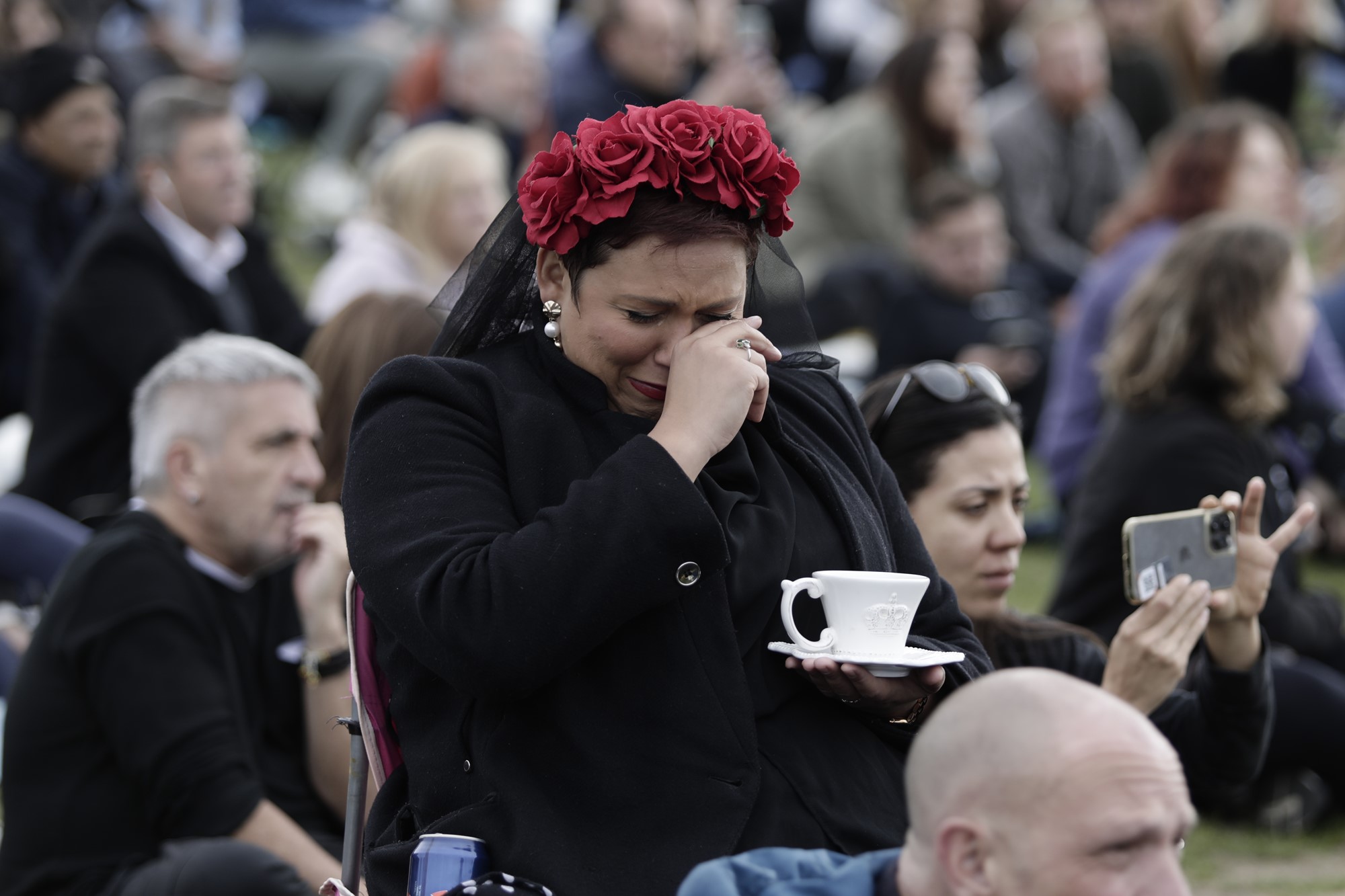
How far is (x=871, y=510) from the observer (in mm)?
2607

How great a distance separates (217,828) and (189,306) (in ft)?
10.9

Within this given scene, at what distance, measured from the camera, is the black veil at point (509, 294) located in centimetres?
257

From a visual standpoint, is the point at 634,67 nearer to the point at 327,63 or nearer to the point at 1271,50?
the point at 327,63

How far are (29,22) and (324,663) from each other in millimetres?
6871

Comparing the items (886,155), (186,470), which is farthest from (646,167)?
(886,155)

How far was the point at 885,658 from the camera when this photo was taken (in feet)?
7.56

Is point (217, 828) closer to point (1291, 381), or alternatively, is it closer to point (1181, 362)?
point (1181, 362)

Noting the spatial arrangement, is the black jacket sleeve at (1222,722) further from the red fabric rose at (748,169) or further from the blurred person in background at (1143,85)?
the blurred person in background at (1143,85)

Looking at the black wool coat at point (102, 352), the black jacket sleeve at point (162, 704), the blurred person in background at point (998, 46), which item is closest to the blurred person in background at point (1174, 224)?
the black wool coat at point (102, 352)

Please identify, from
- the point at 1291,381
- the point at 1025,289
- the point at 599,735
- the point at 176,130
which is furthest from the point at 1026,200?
the point at 599,735

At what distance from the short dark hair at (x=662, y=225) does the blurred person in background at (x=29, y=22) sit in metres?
7.62

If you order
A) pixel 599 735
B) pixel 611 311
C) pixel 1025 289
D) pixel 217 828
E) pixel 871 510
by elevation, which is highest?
pixel 611 311

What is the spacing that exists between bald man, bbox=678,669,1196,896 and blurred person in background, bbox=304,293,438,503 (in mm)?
2482

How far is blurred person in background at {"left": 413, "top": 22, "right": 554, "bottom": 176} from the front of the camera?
915 centimetres
